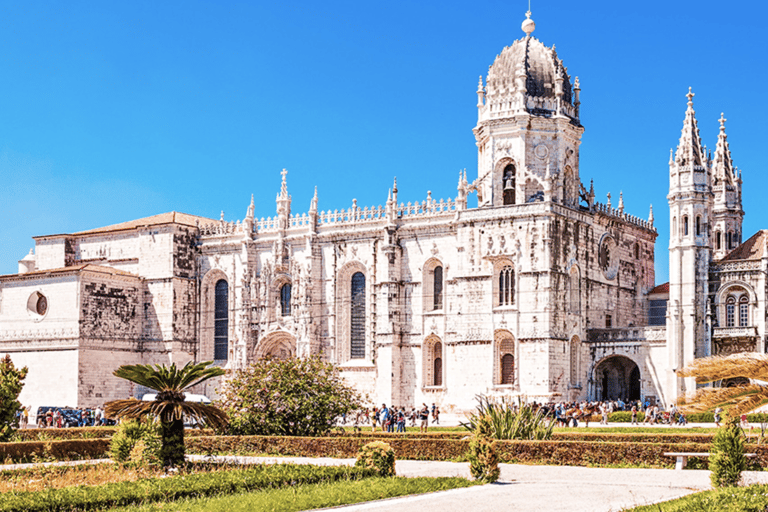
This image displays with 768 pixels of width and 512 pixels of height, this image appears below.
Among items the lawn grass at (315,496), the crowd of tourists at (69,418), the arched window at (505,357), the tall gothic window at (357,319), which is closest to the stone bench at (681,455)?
the lawn grass at (315,496)

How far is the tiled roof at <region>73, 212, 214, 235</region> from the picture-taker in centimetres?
6558

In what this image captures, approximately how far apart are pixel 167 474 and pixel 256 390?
8676 millimetres

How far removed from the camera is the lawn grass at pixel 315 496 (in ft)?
58.0

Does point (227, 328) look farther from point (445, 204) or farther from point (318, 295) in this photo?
point (445, 204)

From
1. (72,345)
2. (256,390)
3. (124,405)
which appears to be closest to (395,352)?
(72,345)

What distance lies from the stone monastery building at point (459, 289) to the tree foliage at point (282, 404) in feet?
69.5

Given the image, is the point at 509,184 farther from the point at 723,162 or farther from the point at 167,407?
the point at 167,407

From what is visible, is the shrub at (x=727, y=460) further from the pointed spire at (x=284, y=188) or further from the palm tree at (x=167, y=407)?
→ the pointed spire at (x=284, y=188)

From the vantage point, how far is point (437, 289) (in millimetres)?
56812

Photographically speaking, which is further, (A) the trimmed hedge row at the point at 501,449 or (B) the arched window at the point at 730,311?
(B) the arched window at the point at 730,311

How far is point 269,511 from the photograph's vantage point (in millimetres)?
17562

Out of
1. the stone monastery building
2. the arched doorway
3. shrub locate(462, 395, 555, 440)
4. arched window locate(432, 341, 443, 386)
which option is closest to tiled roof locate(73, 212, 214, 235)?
the stone monastery building

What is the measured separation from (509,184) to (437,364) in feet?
34.6

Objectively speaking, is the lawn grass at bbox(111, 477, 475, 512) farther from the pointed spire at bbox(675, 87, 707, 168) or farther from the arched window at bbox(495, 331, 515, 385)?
the pointed spire at bbox(675, 87, 707, 168)
